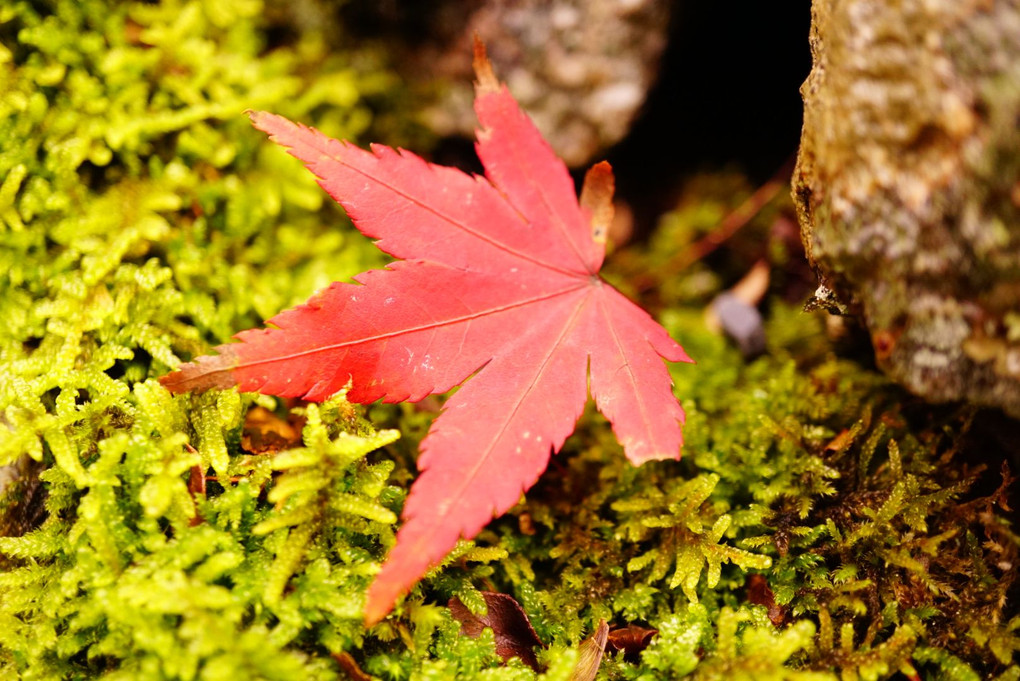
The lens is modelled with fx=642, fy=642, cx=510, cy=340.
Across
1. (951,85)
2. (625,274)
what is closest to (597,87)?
(625,274)

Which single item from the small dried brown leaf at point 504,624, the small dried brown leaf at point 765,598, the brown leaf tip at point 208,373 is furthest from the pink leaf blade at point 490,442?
the small dried brown leaf at point 765,598

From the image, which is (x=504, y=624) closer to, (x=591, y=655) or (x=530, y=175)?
(x=591, y=655)

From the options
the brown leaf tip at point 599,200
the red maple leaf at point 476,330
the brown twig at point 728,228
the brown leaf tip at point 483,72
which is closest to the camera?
the red maple leaf at point 476,330

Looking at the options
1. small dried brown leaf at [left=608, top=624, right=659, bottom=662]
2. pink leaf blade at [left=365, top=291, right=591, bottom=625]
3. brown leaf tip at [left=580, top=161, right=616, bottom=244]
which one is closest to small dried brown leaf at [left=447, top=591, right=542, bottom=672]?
small dried brown leaf at [left=608, top=624, right=659, bottom=662]

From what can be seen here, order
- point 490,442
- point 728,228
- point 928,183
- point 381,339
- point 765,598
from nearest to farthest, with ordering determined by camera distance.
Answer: point 928,183, point 490,442, point 381,339, point 765,598, point 728,228

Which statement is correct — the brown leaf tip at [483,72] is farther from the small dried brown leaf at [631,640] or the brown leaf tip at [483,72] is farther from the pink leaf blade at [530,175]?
the small dried brown leaf at [631,640]

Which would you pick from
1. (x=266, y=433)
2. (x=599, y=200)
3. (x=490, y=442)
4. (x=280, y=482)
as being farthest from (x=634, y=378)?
(x=266, y=433)

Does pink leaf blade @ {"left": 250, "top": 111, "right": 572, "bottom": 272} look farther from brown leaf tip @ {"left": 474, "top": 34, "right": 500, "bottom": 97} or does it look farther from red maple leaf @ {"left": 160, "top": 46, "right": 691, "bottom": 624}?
brown leaf tip @ {"left": 474, "top": 34, "right": 500, "bottom": 97}

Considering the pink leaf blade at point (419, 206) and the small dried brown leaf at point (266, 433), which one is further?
the small dried brown leaf at point (266, 433)
